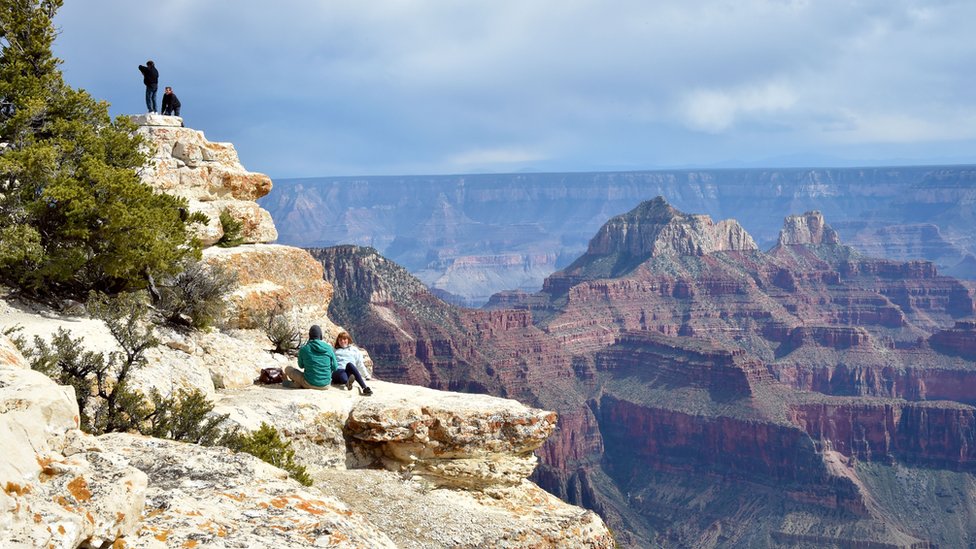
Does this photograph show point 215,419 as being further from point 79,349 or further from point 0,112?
point 0,112

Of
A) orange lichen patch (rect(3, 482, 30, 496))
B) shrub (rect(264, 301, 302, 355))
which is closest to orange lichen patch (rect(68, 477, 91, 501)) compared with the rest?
orange lichen patch (rect(3, 482, 30, 496))

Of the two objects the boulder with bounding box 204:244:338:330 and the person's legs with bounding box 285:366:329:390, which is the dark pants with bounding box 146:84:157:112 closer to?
the boulder with bounding box 204:244:338:330

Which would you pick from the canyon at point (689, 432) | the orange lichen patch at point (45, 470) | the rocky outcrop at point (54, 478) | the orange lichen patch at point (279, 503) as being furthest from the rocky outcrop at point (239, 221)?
the canyon at point (689, 432)

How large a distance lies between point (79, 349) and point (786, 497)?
115 meters

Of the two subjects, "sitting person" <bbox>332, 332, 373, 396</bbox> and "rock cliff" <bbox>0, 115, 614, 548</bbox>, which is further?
"sitting person" <bbox>332, 332, 373, 396</bbox>

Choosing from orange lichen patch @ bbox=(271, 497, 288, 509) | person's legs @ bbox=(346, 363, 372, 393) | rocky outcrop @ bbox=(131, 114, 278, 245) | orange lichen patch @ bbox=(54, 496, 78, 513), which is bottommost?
person's legs @ bbox=(346, 363, 372, 393)

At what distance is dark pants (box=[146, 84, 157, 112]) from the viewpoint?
85.8 feet

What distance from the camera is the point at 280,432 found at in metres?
15.8

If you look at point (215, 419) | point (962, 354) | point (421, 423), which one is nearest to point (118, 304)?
point (215, 419)

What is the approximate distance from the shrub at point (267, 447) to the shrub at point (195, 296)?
4.77m

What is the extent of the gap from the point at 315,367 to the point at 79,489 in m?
→ 9.38

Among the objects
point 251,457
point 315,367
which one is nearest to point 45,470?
point 251,457

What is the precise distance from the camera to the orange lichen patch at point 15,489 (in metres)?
7.83

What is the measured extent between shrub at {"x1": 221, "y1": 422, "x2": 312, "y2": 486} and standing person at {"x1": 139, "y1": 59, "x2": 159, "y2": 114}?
1408 centimetres
